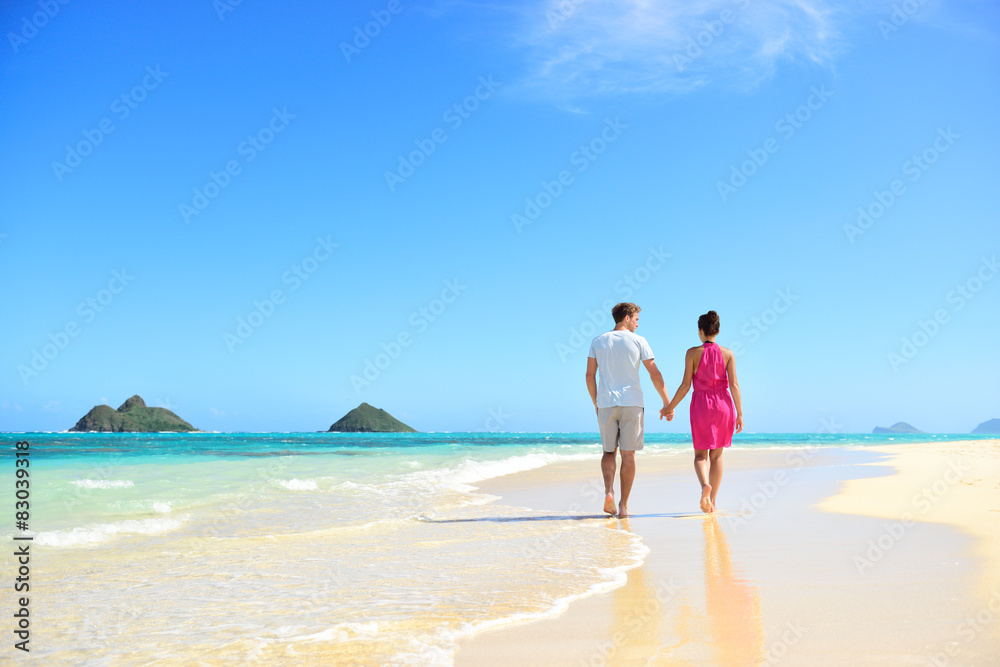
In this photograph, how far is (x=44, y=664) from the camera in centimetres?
241

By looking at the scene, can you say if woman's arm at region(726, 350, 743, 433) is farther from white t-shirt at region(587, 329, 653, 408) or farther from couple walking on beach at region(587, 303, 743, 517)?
white t-shirt at region(587, 329, 653, 408)

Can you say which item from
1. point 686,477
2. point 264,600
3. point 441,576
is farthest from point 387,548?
point 686,477

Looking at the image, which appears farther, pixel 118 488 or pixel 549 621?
pixel 118 488

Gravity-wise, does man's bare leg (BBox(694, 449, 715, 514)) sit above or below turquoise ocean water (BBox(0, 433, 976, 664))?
above

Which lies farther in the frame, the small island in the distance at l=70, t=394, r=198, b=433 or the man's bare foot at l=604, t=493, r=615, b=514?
the small island in the distance at l=70, t=394, r=198, b=433

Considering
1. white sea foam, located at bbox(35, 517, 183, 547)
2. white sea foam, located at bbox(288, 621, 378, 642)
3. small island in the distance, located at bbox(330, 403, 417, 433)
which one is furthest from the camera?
small island in the distance, located at bbox(330, 403, 417, 433)

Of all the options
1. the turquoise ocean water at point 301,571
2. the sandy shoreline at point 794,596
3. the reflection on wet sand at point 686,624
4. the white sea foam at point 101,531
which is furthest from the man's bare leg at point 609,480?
Result: the white sea foam at point 101,531

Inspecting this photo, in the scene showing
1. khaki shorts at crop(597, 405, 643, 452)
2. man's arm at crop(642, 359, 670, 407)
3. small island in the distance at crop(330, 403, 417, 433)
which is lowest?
small island in the distance at crop(330, 403, 417, 433)

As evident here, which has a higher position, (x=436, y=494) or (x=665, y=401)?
(x=665, y=401)

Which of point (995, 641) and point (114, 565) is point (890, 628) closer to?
point (995, 641)

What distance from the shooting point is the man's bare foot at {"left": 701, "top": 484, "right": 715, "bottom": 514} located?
585 cm

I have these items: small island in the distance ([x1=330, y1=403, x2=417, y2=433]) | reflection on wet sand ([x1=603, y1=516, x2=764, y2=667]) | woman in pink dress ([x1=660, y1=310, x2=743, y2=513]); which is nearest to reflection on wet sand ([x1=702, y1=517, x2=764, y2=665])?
reflection on wet sand ([x1=603, y1=516, x2=764, y2=667])

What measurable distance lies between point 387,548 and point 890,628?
10.2 ft

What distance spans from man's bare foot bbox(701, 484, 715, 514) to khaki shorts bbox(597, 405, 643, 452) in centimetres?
70
